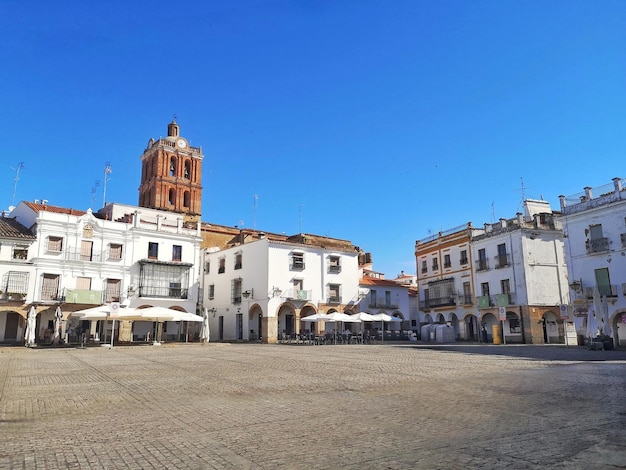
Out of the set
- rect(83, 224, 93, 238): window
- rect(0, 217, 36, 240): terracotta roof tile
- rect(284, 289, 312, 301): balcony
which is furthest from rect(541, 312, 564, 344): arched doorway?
rect(0, 217, 36, 240): terracotta roof tile

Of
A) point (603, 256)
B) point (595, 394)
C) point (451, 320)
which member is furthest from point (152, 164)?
point (595, 394)

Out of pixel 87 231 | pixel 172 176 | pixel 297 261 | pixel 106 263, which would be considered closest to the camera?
pixel 87 231

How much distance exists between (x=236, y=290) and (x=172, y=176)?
29966mm

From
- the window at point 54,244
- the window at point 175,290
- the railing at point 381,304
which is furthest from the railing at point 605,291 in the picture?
the window at point 54,244

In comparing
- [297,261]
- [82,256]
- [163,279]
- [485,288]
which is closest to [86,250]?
[82,256]

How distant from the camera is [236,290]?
148ft

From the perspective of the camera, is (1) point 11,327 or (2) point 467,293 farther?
(2) point 467,293

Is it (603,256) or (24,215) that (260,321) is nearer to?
(24,215)

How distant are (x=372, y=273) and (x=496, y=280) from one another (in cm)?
2608

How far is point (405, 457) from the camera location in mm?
5277

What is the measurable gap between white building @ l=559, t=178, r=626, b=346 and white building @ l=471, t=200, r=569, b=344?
6.78 metres

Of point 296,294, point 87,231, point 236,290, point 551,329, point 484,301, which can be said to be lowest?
point 551,329

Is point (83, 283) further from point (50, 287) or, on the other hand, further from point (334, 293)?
point (334, 293)

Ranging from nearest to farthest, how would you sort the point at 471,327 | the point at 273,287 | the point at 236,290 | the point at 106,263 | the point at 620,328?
the point at 620,328 < the point at 106,263 < the point at 273,287 < the point at 236,290 < the point at 471,327
